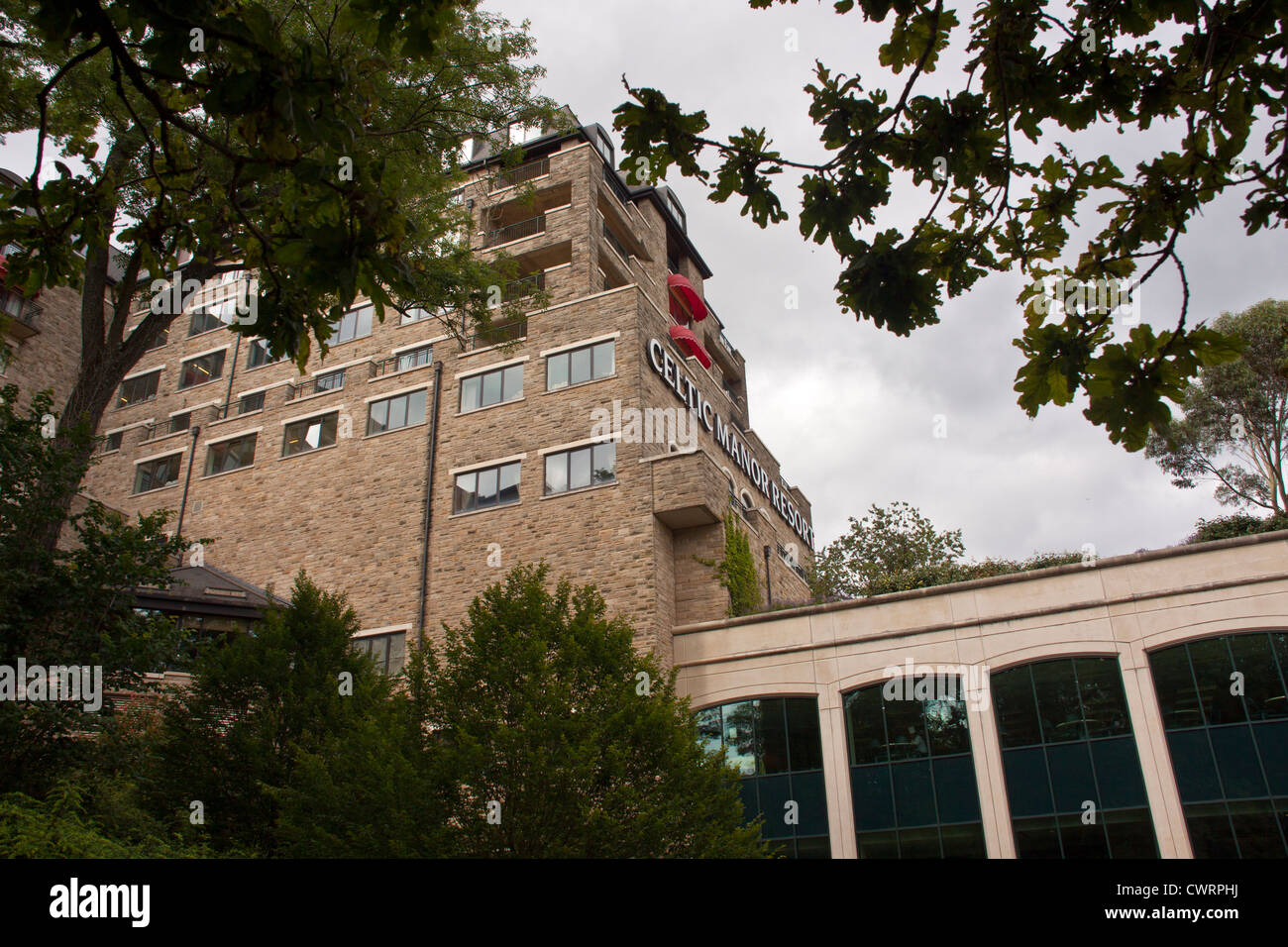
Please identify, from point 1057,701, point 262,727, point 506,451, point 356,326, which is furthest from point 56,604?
point 356,326

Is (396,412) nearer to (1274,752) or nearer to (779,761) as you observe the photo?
(779,761)

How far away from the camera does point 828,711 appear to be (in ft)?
73.0

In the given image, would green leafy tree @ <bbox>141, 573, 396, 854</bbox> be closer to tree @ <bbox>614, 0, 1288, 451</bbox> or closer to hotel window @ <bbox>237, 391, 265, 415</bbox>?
tree @ <bbox>614, 0, 1288, 451</bbox>

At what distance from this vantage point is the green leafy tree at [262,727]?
16.8 meters

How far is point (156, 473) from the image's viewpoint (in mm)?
36812

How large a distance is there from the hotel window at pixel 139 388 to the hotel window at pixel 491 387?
1838 centimetres

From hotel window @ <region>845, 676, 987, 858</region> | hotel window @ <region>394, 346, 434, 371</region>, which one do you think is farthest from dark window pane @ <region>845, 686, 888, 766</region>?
hotel window @ <region>394, 346, 434, 371</region>

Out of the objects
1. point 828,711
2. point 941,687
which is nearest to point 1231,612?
point 941,687

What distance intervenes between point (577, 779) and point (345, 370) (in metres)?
23.0

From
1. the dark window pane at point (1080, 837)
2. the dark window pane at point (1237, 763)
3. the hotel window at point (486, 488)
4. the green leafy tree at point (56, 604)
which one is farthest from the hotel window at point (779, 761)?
the green leafy tree at point (56, 604)

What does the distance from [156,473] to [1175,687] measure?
36.6 meters

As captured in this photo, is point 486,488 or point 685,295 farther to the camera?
point 685,295

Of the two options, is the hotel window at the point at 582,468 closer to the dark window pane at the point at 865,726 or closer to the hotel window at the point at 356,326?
the dark window pane at the point at 865,726
